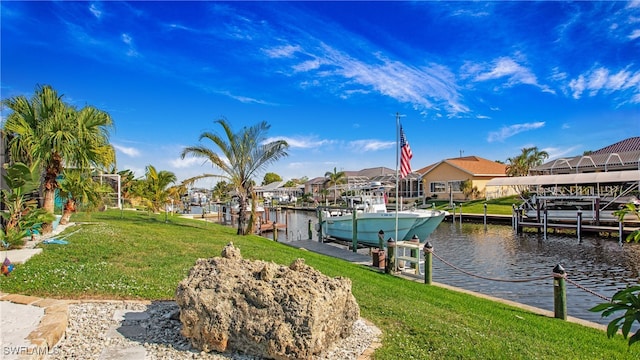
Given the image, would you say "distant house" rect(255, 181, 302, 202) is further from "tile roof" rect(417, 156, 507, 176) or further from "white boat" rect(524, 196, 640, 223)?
"white boat" rect(524, 196, 640, 223)

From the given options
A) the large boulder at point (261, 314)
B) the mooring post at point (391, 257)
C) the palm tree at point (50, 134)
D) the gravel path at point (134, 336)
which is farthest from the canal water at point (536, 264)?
the palm tree at point (50, 134)

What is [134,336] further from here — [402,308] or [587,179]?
[587,179]

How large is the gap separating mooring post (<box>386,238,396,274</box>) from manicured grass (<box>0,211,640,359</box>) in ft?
10.1

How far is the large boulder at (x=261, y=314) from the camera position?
4.35 metres

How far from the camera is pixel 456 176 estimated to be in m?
51.9

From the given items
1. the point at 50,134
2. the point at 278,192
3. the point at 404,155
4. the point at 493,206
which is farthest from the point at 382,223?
the point at 278,192

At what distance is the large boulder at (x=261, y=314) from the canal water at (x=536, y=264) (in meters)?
6.34

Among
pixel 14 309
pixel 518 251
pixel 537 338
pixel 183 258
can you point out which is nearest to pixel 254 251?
pixel 183 258

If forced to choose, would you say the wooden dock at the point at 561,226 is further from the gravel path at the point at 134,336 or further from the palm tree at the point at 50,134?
the palm tree at the point at 50,134

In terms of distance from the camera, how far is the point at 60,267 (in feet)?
23.9

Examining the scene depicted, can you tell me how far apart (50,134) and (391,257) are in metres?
10.9

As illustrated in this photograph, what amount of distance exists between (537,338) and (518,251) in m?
15.8

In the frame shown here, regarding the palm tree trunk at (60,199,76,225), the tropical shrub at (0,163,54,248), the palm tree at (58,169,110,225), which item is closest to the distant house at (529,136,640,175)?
the palm tree at (58,169,110,225)

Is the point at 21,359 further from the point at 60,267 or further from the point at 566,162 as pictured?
the point at 566,162
